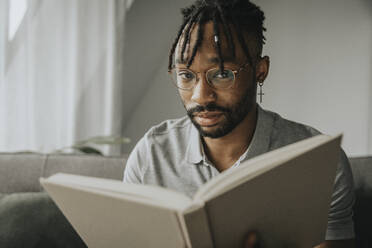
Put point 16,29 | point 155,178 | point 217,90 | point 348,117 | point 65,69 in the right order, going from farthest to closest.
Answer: point 348,117 < point 65,69 < point 16,29 < point 155,178 < point 217,90

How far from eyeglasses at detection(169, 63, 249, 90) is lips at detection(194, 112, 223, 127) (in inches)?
2.4

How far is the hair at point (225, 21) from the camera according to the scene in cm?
105

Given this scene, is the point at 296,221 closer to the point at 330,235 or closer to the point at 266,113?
the point at 330,235

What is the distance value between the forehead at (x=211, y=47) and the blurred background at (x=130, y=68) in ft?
3.77

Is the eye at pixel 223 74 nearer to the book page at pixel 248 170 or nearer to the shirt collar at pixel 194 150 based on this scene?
the shirt collar at pixel 194 150

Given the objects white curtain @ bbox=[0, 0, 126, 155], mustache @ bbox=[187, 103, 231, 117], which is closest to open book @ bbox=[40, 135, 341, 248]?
mustache @ bbox=[187, 103, 231, 117]

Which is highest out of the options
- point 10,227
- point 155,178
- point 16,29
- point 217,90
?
point 16,29

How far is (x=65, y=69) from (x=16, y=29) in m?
0.35

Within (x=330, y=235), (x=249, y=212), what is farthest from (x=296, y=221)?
(x=330, y=235)

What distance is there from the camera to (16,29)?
2078 millimetres

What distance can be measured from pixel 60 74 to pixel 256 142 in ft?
4.66

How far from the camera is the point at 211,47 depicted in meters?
1.05

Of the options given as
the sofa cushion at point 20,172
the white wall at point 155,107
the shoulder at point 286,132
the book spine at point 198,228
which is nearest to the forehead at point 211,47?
the shoulder at point 286,132

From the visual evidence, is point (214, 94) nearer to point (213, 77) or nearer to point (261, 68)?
point (213, 77)
